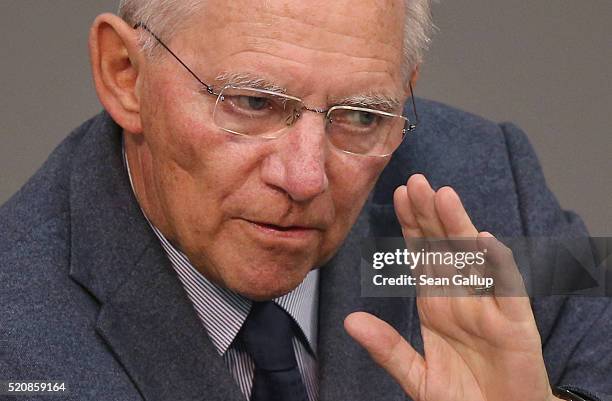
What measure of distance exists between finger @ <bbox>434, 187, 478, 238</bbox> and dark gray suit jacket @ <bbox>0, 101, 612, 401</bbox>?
45cm

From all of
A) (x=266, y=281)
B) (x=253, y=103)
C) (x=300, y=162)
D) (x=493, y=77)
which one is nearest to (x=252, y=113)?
(x=253, y=103)

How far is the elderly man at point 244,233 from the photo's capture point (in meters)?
Result: 1.85

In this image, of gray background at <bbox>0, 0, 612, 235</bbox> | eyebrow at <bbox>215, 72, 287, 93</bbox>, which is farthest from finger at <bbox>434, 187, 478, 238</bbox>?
gray background at <bbox>0, 0, 612, 235</bbox>

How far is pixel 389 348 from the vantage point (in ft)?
6.14

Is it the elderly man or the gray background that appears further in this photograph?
the gray background

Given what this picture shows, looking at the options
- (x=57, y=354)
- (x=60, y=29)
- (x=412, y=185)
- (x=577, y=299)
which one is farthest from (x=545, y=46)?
(x=57, y=354)

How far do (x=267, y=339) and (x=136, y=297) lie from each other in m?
0.24

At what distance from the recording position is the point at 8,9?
2.77 metres

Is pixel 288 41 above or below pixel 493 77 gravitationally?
above

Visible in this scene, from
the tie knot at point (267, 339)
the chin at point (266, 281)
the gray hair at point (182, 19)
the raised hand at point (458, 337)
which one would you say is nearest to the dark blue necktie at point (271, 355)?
the tie knot at point (267, 339)

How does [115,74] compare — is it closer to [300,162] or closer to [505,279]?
[300,162]

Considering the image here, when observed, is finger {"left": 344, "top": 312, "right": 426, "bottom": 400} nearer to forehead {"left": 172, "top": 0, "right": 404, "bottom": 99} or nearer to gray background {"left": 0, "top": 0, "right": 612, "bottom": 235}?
forehead {"left": 172, "top": 0, "right": 404, "bottom": 99}

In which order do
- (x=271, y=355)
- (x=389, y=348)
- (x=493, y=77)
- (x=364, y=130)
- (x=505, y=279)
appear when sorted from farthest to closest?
(x=493, y=77)
(x=271, y=355)
(x=364, y=130)
(x=389, y=348)
(x=505, y=279)

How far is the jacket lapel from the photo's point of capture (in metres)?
2.00
